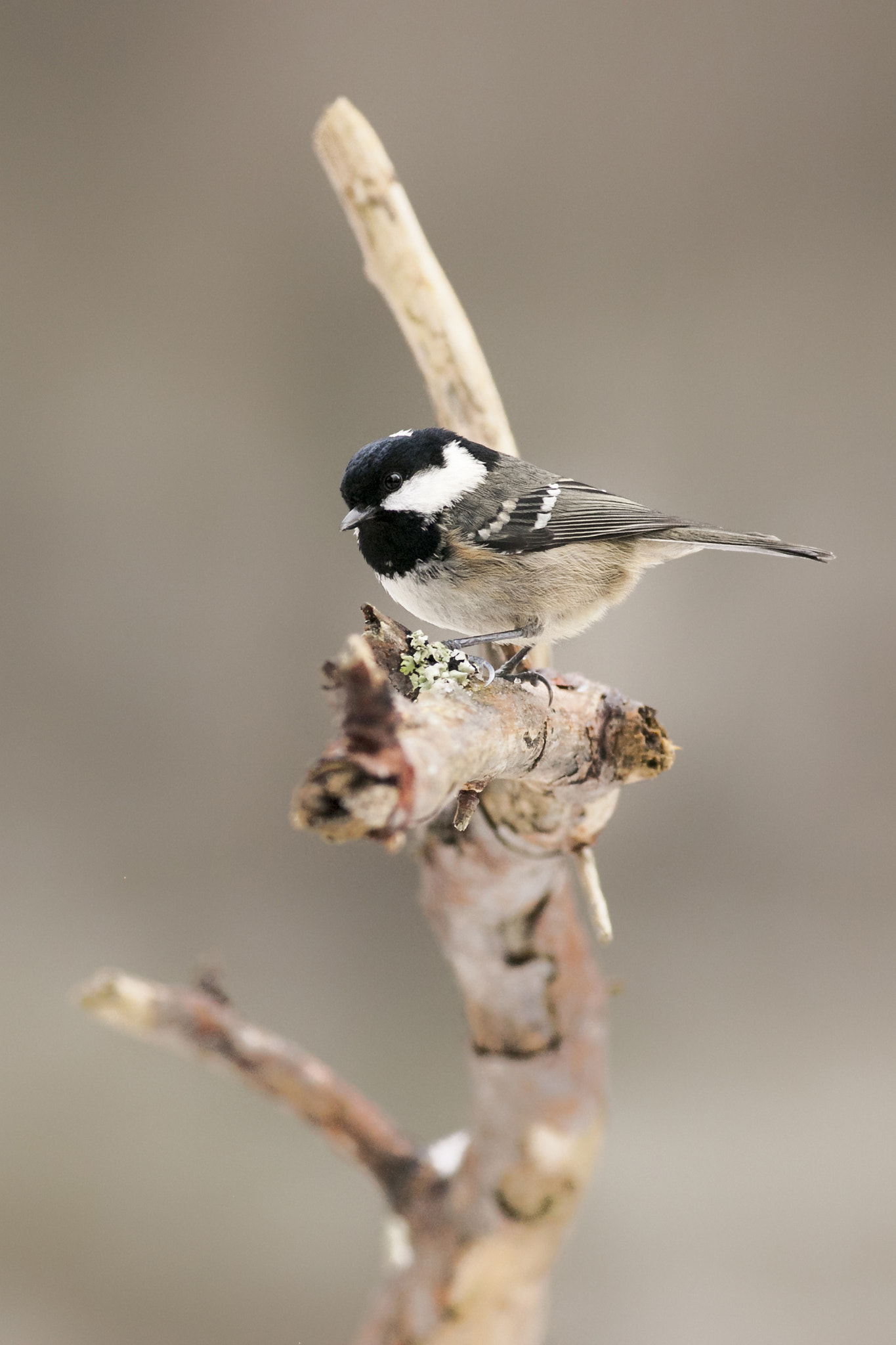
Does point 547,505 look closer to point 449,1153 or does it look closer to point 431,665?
point 431,665

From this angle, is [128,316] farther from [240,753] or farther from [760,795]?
[760,795]

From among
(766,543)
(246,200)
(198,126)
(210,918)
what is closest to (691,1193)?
(210,918)

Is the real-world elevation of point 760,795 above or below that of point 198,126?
below

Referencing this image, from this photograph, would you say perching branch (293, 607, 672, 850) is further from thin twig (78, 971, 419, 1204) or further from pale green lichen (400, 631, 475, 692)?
thin twig (78, 971, 419, 1204)

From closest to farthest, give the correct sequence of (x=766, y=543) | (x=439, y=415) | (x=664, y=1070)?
(x=766, y=543) < (x=439, y=415) < (x=664, y=1070)

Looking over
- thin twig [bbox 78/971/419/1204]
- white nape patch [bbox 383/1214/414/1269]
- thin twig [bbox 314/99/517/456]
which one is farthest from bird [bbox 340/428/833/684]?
white nape patch [bbox 383/1214/414/1269]

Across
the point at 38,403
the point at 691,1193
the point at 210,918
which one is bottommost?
the point at 691,1193

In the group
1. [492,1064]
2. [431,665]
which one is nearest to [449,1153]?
[492,1064]

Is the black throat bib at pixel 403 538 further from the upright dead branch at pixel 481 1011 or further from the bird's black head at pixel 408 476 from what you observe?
the upright dead branch at pixel 481 1011
